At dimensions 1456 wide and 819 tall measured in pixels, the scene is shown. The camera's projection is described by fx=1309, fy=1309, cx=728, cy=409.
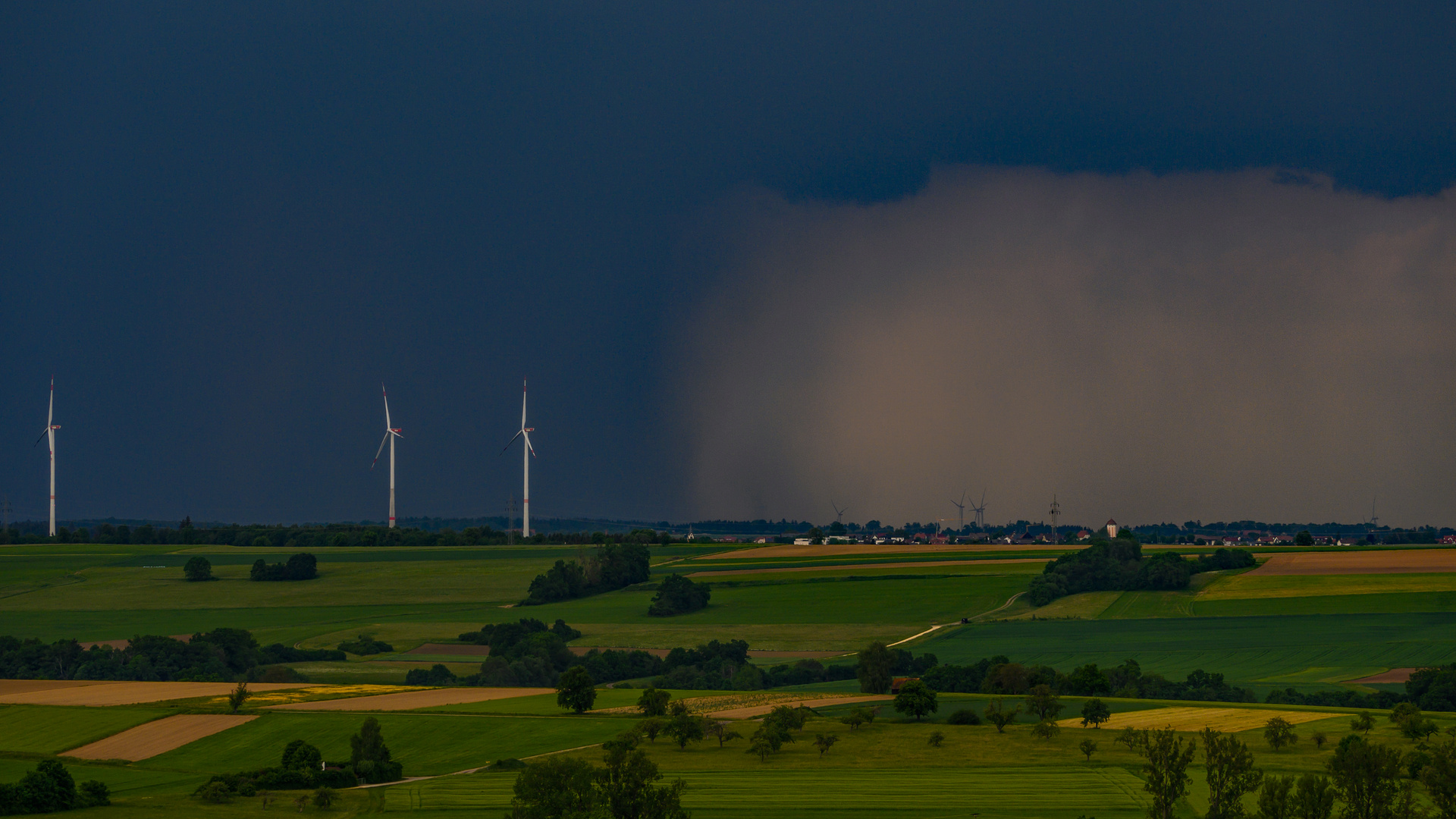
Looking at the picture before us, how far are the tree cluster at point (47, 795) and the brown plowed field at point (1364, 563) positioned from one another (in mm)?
124349

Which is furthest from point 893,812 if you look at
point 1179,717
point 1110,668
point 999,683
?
point 1110,668

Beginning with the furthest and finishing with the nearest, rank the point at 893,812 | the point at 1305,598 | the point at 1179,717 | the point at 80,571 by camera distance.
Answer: the point at 80,571 → the point at 1305,598 → the point at 1179,717 → the point at 893,812

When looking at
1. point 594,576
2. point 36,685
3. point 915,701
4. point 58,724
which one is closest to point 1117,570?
point 594,576

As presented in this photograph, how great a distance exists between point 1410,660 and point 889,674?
127ft

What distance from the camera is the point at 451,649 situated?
12162 centimetres

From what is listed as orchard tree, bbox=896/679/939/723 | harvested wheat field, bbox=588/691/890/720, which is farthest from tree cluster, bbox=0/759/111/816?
orchard tree, bbox=896/679/939/723

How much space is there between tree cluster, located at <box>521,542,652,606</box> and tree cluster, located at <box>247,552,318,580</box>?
107 ft

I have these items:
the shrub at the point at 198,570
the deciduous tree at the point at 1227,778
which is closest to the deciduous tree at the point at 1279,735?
the deciduous tree at the point at 1227,778

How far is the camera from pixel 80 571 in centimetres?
17900

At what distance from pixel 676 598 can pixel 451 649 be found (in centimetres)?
2921

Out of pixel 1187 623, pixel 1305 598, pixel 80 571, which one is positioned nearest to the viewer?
pixel 1187 623

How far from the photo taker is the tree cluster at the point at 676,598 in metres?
142

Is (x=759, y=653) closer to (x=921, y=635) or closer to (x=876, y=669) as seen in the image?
(x=921, y=635)

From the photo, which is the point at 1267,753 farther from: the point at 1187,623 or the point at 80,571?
the point at 80,571
